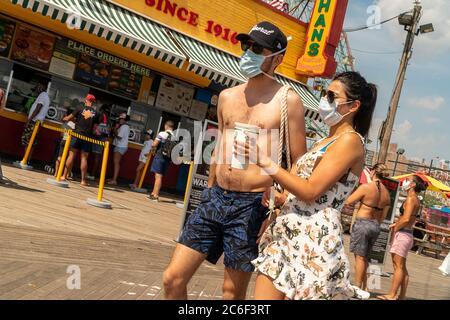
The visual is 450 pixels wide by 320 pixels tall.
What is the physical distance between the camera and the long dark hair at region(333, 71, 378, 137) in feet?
10.3

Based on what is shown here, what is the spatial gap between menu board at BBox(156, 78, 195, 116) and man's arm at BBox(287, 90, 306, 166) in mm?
12087

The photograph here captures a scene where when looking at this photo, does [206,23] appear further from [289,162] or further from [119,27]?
[289,162]

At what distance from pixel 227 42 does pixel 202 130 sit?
295 inches

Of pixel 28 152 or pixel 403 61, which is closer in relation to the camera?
pixel 28 152

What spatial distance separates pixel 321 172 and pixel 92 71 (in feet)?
39.1

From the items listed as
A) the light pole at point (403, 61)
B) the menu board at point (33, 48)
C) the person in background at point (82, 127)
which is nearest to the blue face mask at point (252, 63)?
the person in background at point (82, 127)

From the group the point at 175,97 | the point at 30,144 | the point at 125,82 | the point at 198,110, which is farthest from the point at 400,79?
the point at 30,144

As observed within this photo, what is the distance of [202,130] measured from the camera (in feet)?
28.5

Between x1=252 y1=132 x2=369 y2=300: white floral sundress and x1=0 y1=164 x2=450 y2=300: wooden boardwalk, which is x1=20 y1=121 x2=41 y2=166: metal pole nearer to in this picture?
x1=0 y1=164 x2=450 y2=300: wooden boardwalk

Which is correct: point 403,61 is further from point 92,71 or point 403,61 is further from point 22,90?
point 22,90

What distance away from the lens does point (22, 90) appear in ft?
43.2

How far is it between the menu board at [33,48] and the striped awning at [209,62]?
2.92m
